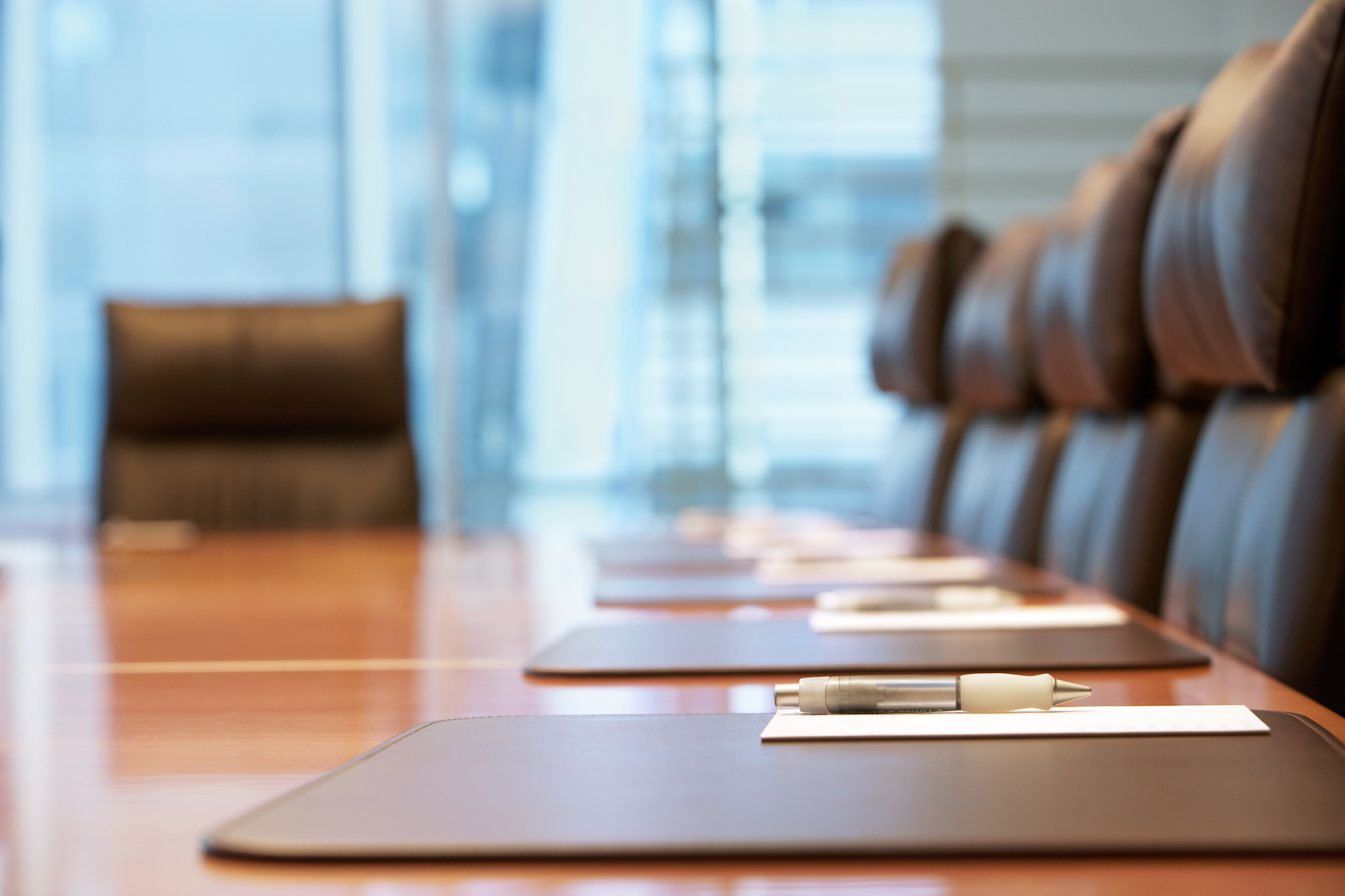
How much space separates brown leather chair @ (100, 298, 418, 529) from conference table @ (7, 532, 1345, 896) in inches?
35.0

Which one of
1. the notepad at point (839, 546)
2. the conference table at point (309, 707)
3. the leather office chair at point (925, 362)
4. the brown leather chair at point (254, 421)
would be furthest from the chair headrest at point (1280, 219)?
the brown leather chair at point (254, 421)

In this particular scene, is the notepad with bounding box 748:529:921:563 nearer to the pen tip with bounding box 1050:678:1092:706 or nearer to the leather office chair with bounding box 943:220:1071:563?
the leather office chair with bounding box 943:220:1071:563

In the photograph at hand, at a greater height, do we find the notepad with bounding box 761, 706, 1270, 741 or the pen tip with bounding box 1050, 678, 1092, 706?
the pen tip with bounding box 1050, 678, 1092, 706

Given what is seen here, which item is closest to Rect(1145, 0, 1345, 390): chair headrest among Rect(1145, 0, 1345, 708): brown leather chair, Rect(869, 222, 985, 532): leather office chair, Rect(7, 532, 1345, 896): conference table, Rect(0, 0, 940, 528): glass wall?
Rect(1145, 0, 1345, 708): brown leather chair

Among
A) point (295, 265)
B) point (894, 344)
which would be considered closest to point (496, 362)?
point (295, 265)

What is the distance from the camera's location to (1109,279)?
57.7 inches

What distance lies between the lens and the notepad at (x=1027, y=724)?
52 centimetres

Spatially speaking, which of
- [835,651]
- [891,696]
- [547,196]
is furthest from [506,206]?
[891,696]

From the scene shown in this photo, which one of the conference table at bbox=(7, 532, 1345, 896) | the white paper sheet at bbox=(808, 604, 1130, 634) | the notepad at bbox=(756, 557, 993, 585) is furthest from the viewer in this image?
the notepad at bbox=(756, 557, 993, 585)

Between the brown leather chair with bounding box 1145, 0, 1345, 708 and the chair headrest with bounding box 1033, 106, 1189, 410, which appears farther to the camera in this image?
the chair headrest with bounding box 1033, 106, 1189, 410

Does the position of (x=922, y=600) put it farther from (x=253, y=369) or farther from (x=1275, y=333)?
(x=253, y=369)

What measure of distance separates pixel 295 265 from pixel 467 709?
4.16 meters

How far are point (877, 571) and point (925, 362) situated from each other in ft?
4.83

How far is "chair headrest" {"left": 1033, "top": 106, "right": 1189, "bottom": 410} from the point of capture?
4.75ft
